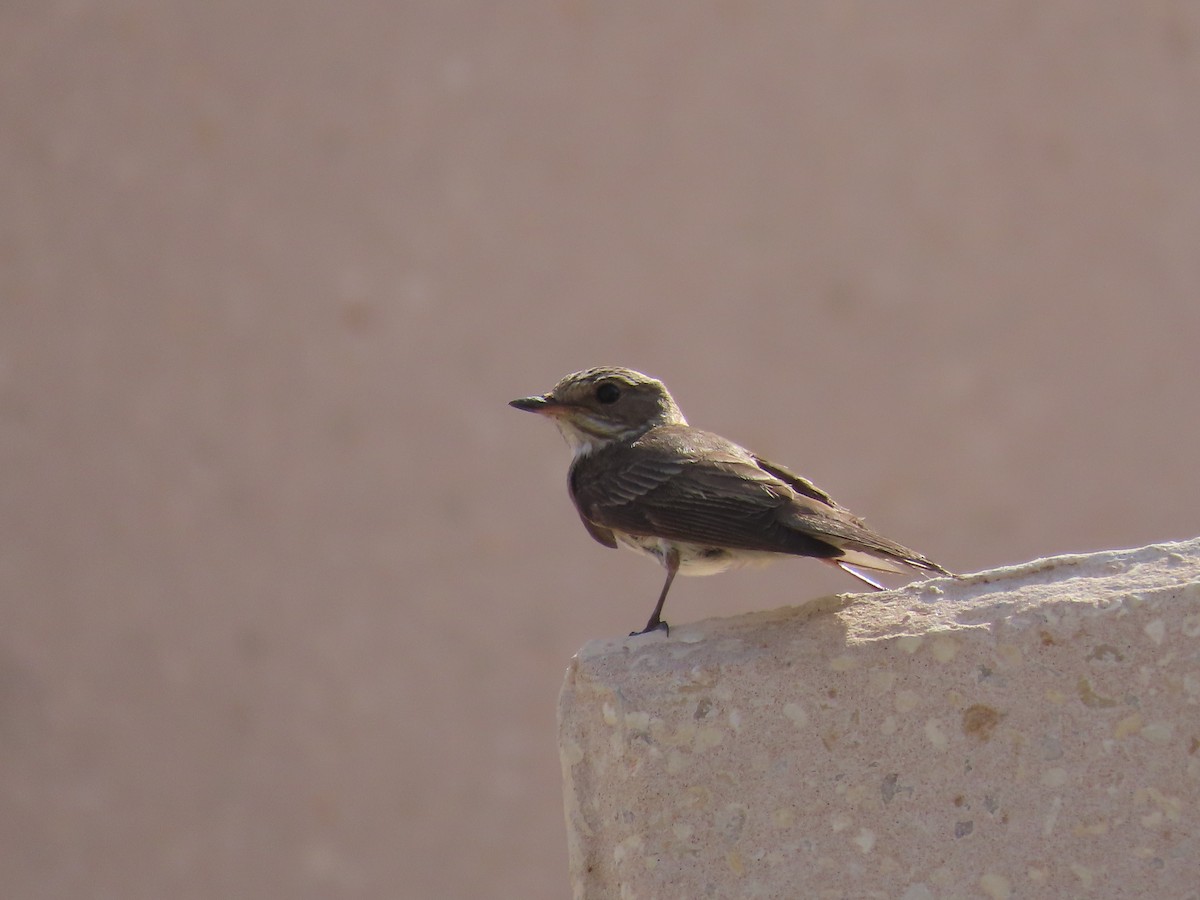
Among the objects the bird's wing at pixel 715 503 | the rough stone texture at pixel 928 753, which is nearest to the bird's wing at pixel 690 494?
the bird's wing at pixel 715 503

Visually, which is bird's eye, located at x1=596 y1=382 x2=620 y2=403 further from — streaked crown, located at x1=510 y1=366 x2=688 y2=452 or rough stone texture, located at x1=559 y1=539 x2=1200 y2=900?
rough stone texture, located at x1=559 y1=539 x2=1200 y2=900

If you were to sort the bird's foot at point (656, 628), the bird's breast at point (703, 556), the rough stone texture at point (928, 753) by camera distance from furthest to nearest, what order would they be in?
the bird's breast at point (703, 556) < the bird's foot at point (656, 628) < the rough stone texture at point (928, 753)

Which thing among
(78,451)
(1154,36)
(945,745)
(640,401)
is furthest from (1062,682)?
(1154,36)

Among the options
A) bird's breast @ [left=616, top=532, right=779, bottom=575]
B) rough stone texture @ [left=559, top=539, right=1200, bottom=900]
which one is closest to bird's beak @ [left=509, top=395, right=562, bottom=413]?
bird's breast @ [left=616, top=532, right=779, bottom=575]

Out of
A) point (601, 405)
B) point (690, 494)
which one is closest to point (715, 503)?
point (690, 494)

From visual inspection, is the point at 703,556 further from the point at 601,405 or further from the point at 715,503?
the point at 601,405

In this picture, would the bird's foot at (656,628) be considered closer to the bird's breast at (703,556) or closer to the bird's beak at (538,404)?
the bird's breast at (703,556)
